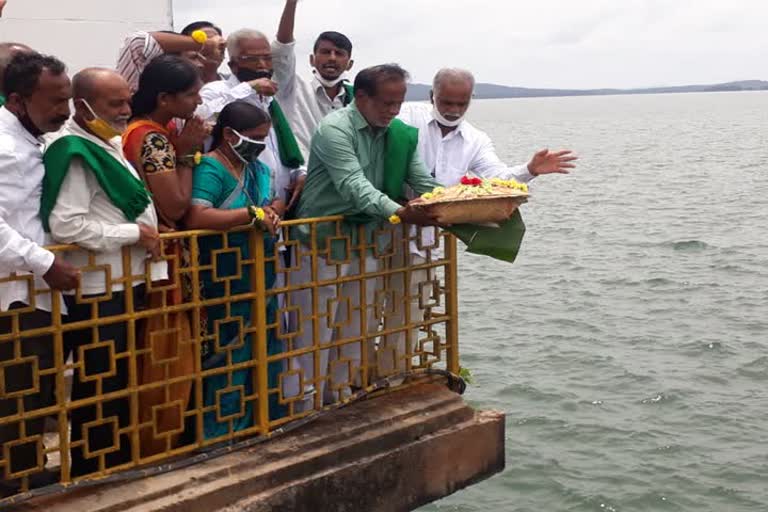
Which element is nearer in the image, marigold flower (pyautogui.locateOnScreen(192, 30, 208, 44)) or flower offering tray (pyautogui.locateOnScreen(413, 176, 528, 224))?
flower offering tray (pyautogui.locateOnScreen(413, 176, 528, 224))

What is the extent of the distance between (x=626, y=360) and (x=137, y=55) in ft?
30.7

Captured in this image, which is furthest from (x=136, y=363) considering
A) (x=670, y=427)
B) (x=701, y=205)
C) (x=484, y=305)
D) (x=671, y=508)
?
(x=701, y=205)

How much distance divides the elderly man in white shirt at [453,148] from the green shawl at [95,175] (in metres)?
1.94

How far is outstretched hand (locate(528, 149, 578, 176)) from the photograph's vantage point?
19.0 ft

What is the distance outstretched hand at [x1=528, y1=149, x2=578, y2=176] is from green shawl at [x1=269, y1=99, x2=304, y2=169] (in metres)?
1.31

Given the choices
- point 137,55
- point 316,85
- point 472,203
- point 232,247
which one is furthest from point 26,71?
point 316,85

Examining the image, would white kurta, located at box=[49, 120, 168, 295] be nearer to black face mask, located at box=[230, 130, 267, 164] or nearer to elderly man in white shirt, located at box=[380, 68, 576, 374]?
black face mask, located at box=[230, 130, 267, 164]

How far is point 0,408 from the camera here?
14.2ft

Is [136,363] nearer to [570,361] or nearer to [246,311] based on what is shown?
[246,311]

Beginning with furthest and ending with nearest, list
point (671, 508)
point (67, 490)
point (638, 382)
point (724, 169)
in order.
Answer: point (724, 169), point (638, 382), point (671, 508), point (67, 490)

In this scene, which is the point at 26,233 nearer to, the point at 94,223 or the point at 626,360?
the point at 94,223

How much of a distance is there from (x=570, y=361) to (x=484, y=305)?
336 centimetres

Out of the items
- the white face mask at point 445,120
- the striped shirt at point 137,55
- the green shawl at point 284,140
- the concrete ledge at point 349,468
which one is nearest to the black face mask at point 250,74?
the green shawl at point 284,140

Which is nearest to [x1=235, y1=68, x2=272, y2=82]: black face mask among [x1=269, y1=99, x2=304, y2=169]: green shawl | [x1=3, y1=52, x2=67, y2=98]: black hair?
[x1=269, y1=99, x2=304, y2=169]: green shawl
